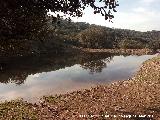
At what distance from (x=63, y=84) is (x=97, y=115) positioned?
21416 mm

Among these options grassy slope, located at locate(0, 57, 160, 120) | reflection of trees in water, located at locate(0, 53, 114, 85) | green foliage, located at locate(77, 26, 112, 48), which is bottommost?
reflection of trees in water, located at locate(0, 53, 114, 85)

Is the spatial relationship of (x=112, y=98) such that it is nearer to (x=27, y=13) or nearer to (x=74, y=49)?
(x=27, y=13)

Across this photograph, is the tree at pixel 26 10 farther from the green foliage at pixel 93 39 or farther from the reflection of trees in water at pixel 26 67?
the green foliage at pixel 93 39

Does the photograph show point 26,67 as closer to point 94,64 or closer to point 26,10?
point 94,64

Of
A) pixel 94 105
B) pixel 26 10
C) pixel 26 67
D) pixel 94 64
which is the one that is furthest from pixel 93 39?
pixel 26 10

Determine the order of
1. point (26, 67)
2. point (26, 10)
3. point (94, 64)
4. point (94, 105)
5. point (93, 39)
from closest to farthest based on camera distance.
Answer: point (26, 10) < point (94, 105) < point (26, 67) < point (94, 64) < point (93, 39)

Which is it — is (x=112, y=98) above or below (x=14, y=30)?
below

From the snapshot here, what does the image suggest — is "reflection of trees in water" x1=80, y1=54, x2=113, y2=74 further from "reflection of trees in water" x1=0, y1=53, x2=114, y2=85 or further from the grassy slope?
the grassy slope

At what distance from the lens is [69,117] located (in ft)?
66.0

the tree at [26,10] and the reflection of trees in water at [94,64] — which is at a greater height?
the tree at [26,10]

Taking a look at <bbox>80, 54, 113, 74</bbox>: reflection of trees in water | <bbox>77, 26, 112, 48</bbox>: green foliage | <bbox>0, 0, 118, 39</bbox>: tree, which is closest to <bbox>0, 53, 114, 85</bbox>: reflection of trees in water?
<bbox>80, 54, 113, 74</bbox>: reflection of trees in water

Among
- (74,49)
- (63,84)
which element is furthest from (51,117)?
(74,49)

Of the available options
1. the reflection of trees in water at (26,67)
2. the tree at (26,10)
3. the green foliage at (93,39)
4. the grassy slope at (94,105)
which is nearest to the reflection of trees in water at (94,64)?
the reflection of trees in water at (26,67)

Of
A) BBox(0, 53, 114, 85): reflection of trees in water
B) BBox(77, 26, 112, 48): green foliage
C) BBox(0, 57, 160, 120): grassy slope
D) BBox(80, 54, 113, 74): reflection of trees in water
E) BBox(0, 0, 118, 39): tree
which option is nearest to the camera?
BBox(0, 0, 118, 39): tree
